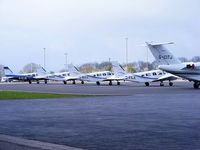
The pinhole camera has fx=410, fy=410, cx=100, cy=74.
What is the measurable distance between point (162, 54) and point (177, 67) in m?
3.23

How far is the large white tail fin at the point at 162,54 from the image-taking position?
163ft

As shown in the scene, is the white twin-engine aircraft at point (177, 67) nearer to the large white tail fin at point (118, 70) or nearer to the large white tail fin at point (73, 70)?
the large white tail fin at point (118, 70)

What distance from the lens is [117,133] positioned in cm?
1173

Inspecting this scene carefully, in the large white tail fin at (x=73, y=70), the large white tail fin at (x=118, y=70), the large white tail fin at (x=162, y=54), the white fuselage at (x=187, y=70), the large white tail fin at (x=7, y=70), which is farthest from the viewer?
the large white tail fin at (x=7, y=70)

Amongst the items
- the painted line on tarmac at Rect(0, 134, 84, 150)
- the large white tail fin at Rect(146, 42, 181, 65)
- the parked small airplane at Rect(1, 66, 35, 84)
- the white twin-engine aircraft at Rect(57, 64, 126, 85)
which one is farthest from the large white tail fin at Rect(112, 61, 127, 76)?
the painted line on tarmac at Rect(0, 134, 84, 150)

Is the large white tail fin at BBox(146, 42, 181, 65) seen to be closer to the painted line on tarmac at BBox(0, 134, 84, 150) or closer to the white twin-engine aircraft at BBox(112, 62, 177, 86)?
the white twin-engine aircraft at BBox(112, 62, 177, 86)

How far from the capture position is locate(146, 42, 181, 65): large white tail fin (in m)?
49.5

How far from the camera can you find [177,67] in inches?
1871

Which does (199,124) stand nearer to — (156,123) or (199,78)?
(156,123)

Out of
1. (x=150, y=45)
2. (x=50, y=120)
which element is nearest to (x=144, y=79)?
(x=150, y=45)

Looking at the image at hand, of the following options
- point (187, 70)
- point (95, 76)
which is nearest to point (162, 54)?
point (187, 70)

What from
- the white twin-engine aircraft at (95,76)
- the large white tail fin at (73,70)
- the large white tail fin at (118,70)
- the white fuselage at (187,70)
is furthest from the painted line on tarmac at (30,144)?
the large white tail fin at (73,70)

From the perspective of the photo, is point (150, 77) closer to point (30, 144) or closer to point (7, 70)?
point (30, 144)

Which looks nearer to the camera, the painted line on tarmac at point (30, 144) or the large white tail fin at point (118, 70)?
the painted line on tarmac at point (30, 144)
